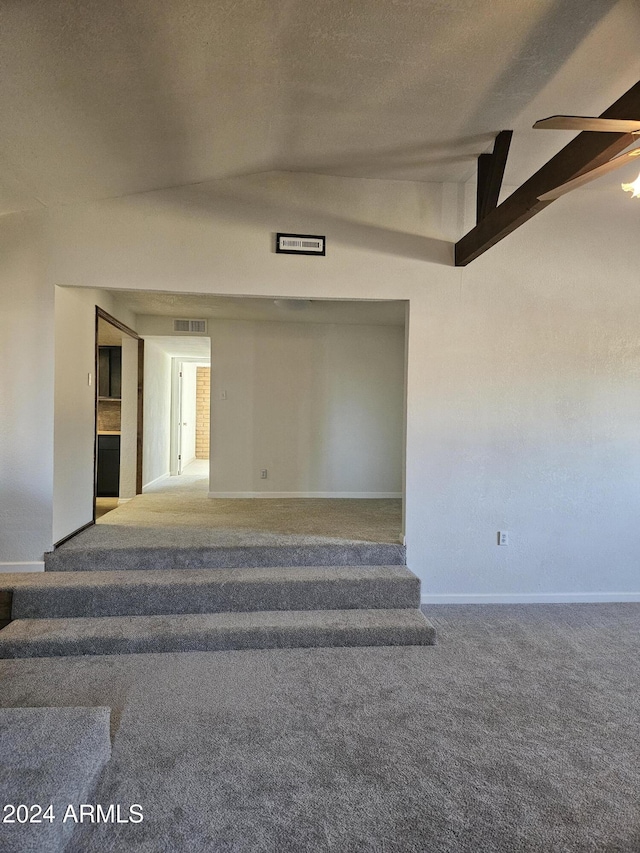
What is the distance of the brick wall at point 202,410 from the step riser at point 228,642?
7.99 metres

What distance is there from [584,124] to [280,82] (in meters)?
1.60

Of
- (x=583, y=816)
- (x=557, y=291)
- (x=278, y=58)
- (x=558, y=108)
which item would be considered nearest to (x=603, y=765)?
(x=583, y=816)

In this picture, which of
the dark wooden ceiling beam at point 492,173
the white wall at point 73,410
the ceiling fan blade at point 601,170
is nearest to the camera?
the ceiling fan blade at point 601,170

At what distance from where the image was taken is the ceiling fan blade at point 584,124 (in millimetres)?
1582

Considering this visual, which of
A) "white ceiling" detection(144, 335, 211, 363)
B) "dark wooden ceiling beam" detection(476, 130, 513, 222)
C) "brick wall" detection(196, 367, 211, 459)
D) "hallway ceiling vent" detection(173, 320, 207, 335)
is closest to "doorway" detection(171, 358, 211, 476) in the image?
"brick wall" detection(196, 367, 211, 459)

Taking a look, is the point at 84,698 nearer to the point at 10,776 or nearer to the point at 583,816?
the point at 10,776

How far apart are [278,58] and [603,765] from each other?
3501 mm

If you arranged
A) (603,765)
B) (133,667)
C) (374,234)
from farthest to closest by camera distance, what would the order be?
(374,234) < (133,667) < (603,765)

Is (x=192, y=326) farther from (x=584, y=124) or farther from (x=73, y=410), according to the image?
(x=584, y=124)

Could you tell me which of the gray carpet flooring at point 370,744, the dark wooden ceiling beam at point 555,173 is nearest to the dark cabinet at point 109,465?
the gray carpet flooring at point 370,744

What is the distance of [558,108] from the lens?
272cm

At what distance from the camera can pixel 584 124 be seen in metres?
1.63

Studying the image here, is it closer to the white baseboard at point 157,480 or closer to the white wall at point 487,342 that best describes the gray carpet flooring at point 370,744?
the white wall at point 487,342

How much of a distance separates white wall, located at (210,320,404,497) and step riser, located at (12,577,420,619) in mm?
2624
